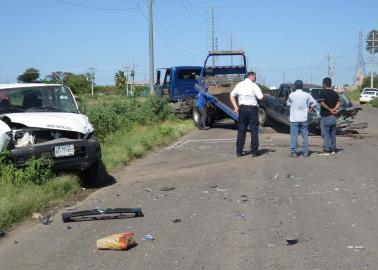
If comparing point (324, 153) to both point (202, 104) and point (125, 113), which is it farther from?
point (125, 113)

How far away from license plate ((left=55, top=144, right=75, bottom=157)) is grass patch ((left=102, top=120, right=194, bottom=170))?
8.68ft

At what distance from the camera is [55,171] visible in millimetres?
9594

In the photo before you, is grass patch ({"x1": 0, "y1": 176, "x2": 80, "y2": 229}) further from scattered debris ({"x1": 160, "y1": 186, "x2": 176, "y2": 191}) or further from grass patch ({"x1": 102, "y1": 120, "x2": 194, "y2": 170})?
grass patch ({"x1": 102, "y1": 120, "x2": 194, "y2": 170})

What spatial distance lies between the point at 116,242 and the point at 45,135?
394 cm

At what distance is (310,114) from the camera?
58.3ft

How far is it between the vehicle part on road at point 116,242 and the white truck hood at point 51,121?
3.62 metres

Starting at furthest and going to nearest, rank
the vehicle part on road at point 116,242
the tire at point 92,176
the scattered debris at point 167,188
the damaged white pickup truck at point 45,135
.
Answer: the tire at point 92,176, the scattered debris at point 167,188, the damaged white pickup truck at point 45,135, the vehicle part on road at point 116,242

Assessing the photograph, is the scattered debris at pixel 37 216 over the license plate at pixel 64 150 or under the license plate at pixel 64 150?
under

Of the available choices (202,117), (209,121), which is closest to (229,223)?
(202,117)

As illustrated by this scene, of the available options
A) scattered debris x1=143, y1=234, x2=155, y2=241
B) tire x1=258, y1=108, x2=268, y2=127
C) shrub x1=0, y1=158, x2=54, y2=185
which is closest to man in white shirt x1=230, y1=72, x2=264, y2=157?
shrub x1=0, y1=158, x2=54, y2=185

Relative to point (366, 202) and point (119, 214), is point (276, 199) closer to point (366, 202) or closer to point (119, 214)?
point (366, 202)

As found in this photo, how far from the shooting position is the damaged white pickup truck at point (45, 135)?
8969 millimetres

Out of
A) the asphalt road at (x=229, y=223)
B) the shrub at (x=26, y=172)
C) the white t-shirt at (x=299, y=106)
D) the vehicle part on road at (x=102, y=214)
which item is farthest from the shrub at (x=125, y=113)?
the vehicle part on road at (x=102, y=214)

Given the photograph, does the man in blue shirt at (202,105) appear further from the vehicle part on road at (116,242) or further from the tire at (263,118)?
the vehicle part on road at (116,242)
